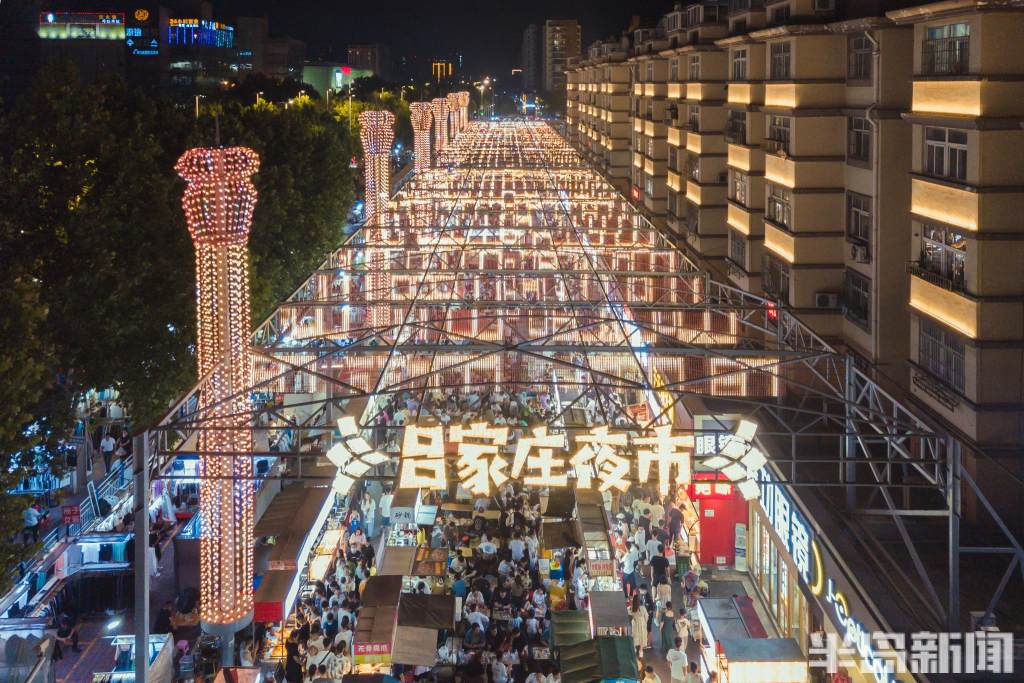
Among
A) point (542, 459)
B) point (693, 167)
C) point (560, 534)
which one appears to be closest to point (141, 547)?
point (542, 459)

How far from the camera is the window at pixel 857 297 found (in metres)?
22.6

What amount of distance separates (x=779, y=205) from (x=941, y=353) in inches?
388

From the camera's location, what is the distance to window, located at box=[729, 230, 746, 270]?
3087 cm

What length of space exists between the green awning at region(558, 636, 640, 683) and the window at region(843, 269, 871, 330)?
9.47 m

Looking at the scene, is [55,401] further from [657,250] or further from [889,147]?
[889,147]

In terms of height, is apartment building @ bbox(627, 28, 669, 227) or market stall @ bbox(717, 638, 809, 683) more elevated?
apartment building @ bbox(627, 28, 669, 227)

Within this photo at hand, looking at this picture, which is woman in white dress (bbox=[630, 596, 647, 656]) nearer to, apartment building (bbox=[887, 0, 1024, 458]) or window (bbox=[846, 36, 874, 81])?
apartment building (bbox=[887, 0, 1024, 458])

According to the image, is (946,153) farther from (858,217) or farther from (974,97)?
(858,217)

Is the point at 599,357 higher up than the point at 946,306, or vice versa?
the point at 946,306

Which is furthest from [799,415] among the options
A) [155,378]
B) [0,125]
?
[0,125]

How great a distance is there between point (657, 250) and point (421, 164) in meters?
28.0

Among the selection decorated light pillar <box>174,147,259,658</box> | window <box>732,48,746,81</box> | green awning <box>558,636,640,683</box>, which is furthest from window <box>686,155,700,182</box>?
green awning <box>558,636,640,683</box>

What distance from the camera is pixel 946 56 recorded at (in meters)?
16.6

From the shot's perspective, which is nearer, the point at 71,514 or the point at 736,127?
the point at 71,514
